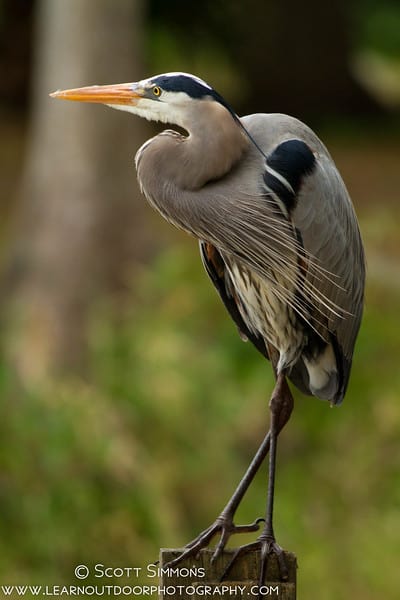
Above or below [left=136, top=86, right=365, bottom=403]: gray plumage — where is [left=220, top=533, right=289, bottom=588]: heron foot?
below

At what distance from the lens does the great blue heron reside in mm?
3518

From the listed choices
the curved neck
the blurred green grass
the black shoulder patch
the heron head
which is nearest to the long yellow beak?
the heron head

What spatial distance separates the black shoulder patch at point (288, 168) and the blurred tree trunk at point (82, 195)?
6.28 metres

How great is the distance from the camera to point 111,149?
404 inches

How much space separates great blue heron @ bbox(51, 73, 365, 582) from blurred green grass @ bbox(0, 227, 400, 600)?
121 inches

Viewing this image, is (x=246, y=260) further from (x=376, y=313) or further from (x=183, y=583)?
(x=376, y=313)

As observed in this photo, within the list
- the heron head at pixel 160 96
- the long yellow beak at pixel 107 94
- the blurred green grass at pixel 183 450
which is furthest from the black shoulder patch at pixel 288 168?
the blurred green grass at pixel 183 450

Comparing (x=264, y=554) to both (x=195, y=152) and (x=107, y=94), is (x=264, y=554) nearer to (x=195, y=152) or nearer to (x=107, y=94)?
(x=195, y=152)

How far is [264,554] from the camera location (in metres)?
3.43

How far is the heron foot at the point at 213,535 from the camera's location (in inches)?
131

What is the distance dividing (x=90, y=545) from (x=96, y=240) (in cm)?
367

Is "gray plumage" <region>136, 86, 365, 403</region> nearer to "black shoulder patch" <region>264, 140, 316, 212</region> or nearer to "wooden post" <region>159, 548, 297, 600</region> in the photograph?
"black shoulder patch" <region>264, 140, 316, 212</region>

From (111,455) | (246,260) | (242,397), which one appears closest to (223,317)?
(242,397)

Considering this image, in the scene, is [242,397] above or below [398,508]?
above
